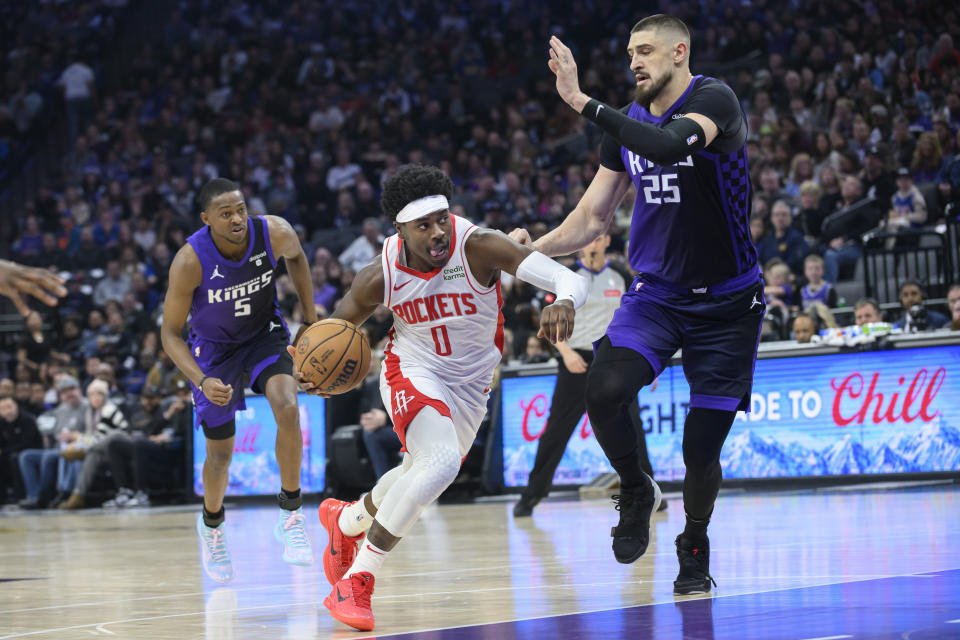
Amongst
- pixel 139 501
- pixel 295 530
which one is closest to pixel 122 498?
pixel 139 501

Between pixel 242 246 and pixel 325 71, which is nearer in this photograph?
pixel 242 246

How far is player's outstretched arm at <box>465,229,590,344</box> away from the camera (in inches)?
178

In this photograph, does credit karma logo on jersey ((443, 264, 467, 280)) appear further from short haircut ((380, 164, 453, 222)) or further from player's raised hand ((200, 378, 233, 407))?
player's raised hand ((200, 378, 233, 407))

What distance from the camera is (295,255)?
285 inches

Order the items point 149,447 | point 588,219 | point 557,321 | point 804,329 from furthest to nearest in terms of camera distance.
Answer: point 149,447 < point 804,329 < point 588,219 < point 557,321

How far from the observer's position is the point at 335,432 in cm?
1393

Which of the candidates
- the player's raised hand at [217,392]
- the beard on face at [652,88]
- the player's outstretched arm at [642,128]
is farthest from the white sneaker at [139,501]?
the player's outstretched arm at [642,128]

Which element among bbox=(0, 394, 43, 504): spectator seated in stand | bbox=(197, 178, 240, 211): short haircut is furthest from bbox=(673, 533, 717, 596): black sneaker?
bbox=(0, 394, 43, 504): spectator seated in stand

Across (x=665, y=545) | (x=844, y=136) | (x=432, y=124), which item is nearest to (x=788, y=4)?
(x=844, y=136)

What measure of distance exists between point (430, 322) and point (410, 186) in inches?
22.9

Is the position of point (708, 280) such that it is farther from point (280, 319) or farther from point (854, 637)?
point (280, 319)

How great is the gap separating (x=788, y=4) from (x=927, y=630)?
1580cm

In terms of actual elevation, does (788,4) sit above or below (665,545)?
above

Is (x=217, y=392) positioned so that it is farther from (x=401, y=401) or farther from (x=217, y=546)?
(x=401, y=401)
